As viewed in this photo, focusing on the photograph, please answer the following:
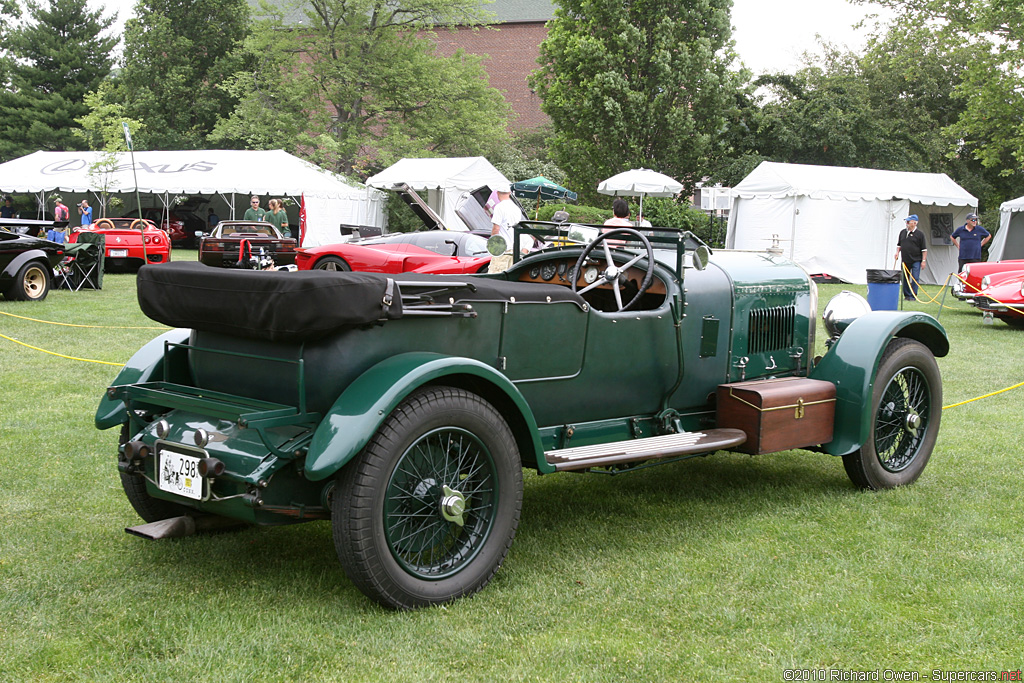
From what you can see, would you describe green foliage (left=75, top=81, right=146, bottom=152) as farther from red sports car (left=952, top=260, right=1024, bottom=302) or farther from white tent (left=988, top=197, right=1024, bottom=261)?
white tent (left=988, top=197, right=1024, bottom=261)

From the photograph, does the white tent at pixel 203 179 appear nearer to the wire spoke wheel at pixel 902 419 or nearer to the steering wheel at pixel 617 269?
the steering wheel at pixel 617 269

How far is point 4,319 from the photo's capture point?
1183 centimetres

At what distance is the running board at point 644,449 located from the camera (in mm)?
3873

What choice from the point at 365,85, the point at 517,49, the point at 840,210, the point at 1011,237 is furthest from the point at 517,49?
the point at 1011,237

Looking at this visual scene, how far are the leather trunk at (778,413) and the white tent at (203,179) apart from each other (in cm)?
2421

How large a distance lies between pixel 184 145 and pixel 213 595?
4672 centimetres

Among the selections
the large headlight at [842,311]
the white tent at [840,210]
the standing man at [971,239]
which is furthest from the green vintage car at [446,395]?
the white tent at [840,210]

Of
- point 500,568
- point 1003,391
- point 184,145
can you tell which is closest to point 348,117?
point 184,145

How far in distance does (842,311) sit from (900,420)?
31.5 inches

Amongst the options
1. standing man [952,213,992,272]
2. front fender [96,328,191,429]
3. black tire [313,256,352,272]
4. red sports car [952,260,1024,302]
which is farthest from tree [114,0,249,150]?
front fender [96,328,191,429]

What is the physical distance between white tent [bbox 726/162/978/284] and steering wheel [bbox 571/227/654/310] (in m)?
18.4

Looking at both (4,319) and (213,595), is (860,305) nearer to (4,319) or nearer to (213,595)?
(213,595)

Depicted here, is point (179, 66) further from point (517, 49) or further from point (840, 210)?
point (840, 210)

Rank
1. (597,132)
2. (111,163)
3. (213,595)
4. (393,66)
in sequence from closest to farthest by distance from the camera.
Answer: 1. (213,595)
2. (111,163)
3. (597,132)
4. (393,66)
